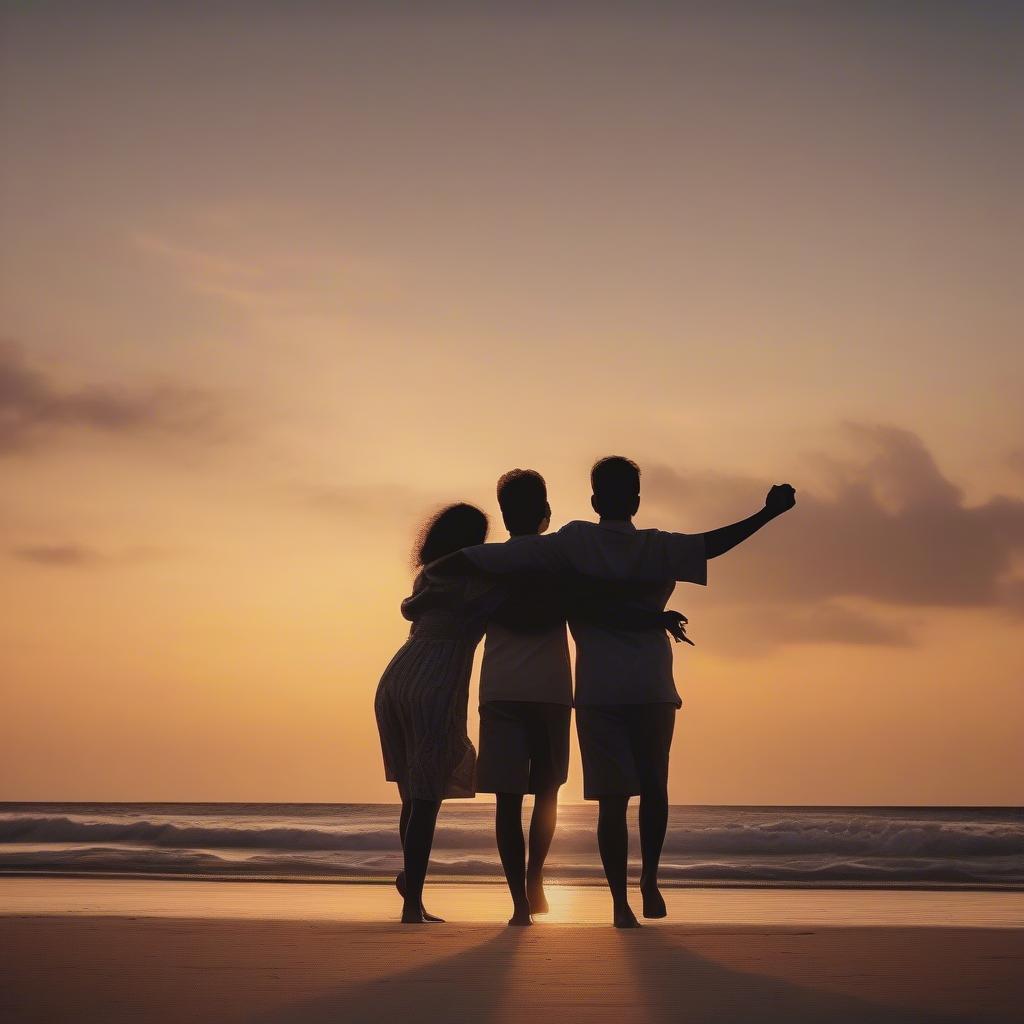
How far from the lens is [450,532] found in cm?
550

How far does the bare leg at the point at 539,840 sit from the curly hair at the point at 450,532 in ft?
3.66

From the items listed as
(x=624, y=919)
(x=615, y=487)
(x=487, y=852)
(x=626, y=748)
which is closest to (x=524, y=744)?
(x=626, y=748)

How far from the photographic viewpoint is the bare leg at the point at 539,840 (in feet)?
17.1

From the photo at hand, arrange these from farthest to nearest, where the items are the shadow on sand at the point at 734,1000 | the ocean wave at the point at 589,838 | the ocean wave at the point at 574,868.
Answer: the ocean wave at the point at 589,838 → the ocean wave at the point at 574,868 → the shadow on sand at the point at 734,1000

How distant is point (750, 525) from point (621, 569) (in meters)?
0.56

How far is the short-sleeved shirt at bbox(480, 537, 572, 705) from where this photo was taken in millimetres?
5195

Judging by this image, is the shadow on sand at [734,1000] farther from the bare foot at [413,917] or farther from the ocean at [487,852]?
the ocean at [487,852]

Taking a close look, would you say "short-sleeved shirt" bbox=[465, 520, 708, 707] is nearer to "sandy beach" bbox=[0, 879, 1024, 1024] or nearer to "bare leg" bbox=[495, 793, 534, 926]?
"bare leg" bbox=[495, 793, 534, 926]

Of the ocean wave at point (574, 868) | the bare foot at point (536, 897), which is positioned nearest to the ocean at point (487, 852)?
the ocean wave at point (574, 868)

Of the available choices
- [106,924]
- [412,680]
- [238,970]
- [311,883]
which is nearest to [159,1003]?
[238,970]

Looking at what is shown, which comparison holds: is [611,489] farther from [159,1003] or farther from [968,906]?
[968,906]

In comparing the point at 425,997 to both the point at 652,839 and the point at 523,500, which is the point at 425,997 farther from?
the point at 523,500

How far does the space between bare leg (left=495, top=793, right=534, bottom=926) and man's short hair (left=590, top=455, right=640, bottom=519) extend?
1.24 metres

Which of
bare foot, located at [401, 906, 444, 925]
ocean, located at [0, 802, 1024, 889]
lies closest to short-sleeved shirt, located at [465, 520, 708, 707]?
bare foot, located at [401, 906, 444, 925]
